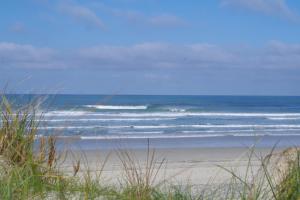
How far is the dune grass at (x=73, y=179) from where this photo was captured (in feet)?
11.9

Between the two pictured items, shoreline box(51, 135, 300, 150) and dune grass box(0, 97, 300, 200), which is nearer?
dune grass box(0, 97, 300, 200)

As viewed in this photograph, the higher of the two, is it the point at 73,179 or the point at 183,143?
the point at 73,179

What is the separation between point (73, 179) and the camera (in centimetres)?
465

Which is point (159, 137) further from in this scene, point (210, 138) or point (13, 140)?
point (13, 140)

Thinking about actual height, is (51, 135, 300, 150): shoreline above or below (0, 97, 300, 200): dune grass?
below

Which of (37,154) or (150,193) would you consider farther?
(37,154)

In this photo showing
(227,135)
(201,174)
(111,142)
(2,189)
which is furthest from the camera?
(227,135)

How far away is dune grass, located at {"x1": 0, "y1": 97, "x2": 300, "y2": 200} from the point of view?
143 inches

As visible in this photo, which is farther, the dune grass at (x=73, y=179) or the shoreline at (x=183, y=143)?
the shoreline at (x=183, y=143)

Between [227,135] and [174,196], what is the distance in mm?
18152

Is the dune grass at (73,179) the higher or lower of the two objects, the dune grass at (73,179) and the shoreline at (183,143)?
the higher

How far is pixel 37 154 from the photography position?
5.07m

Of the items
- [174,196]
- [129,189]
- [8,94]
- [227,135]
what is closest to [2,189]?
[129,189]

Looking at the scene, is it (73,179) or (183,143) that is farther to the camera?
(183,143)
